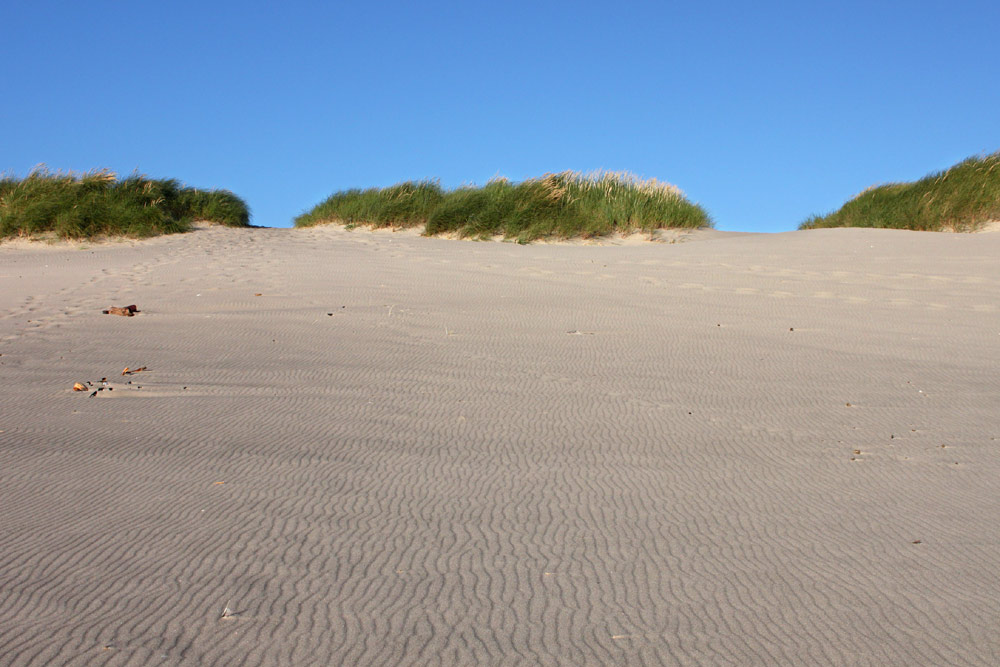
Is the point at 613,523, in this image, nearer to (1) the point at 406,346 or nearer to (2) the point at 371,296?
(1) the point at 406,346

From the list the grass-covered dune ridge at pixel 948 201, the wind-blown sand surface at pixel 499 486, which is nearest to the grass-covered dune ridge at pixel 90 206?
the wind-blown sand surface at pixel 499 486

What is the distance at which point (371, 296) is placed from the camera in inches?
291

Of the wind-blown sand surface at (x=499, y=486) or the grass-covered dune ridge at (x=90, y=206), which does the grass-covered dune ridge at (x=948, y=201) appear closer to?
the wind-blown sand surface at (x=499, y=486)

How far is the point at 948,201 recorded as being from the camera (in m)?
13.1

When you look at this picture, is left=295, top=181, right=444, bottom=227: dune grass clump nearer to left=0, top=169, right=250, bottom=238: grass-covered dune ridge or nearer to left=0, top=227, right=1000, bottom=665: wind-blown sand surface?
left=0, top=169, right=250, bottom=238: grass-covered dune ridge

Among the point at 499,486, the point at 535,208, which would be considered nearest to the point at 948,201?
the point at 535,208

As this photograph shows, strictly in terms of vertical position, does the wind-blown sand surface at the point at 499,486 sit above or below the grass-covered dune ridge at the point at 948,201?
below

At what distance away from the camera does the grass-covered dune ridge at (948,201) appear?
12.8m

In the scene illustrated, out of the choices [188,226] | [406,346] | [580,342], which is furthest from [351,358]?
[188,226]

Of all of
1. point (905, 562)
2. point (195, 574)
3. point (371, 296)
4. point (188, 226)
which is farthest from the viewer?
point (188, 226)

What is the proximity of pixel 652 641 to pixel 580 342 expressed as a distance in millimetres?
3945

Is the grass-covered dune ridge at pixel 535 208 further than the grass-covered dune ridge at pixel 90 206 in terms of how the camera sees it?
Yes

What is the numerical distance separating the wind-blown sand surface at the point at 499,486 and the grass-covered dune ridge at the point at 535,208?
7231 mm

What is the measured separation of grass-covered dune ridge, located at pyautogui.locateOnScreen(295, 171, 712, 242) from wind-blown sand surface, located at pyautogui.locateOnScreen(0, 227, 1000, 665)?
723cm
